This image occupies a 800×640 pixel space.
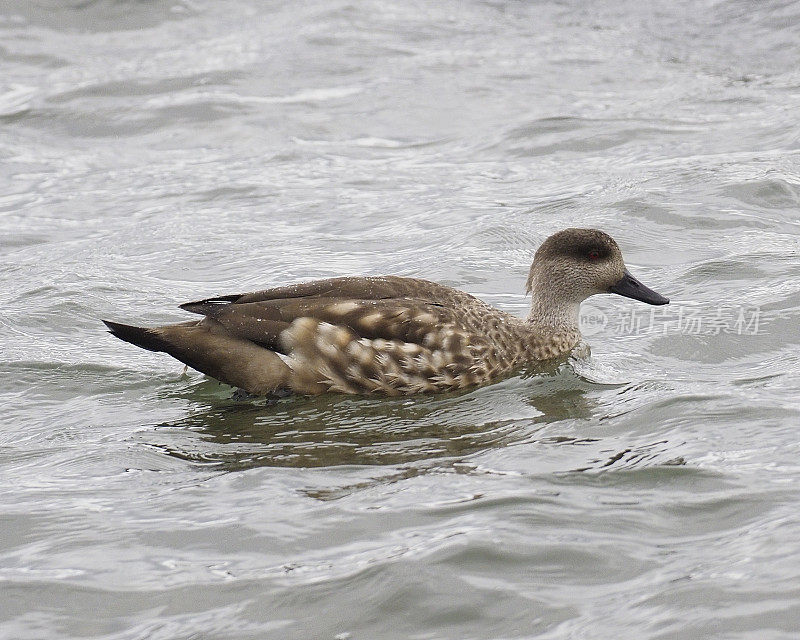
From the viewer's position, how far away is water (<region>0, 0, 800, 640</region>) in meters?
6.01

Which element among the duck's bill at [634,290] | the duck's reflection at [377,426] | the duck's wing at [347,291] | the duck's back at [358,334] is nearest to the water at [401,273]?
the duck's reflection at [377,426]

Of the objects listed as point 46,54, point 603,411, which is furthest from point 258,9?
point 603,411

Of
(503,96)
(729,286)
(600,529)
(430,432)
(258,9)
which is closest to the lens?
(600,529)

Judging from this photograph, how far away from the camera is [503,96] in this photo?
54.6 feet

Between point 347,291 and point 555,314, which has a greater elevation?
point 347,291

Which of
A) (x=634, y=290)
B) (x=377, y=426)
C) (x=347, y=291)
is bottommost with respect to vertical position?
(x=377, y=426)

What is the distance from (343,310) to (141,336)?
129cm

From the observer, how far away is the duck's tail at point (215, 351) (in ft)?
27.9

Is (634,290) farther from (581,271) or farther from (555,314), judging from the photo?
(555,314)

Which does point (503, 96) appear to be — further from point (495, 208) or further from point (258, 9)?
point (258, 9)

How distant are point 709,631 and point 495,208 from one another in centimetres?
795

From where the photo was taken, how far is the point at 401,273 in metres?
11.4

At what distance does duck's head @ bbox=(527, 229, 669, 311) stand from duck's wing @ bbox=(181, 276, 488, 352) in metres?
1.05

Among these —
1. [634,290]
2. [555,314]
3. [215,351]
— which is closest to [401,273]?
[555,314]
